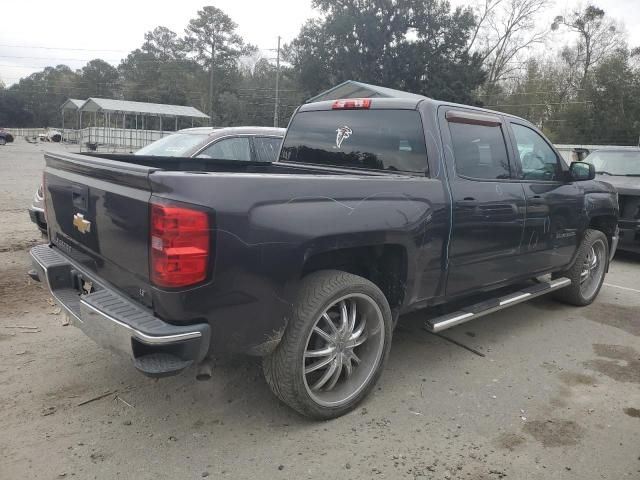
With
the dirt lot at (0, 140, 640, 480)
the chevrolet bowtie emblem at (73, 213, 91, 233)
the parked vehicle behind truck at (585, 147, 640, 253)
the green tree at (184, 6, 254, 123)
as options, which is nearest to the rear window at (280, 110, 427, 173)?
the dirt lot at (0, 140, 640, 480)

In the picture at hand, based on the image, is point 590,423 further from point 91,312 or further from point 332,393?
point 91,312

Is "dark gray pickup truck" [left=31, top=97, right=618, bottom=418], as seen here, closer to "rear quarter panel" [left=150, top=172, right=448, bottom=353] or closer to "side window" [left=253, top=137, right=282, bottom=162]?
"rear quarter panel" [left=150, top=172, right=448, bottom=353]

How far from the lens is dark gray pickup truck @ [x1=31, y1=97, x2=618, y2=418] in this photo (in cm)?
240

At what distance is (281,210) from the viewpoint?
8.58 feet

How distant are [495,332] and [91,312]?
11.6 feet

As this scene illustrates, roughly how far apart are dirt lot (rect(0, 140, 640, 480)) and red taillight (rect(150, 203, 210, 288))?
3.34 feet

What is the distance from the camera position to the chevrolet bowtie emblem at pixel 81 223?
2.97m

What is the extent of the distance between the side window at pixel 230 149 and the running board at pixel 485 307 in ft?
13.0

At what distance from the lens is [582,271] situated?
5457 mm

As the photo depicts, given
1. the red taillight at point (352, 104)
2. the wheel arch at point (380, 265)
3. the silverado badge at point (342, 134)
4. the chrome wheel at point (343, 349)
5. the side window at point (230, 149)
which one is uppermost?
the red taillight at point (352, 104)

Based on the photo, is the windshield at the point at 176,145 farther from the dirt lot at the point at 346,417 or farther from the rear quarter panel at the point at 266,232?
the rear quarter panel at the point at 266,232

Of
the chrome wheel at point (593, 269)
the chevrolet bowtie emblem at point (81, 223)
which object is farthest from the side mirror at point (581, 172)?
the chevrolet bowtie emblem at point (81, 223)

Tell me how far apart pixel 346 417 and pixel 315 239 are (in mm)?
1174

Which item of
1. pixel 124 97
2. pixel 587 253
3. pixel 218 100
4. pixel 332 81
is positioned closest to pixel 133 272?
pixel 587 253
